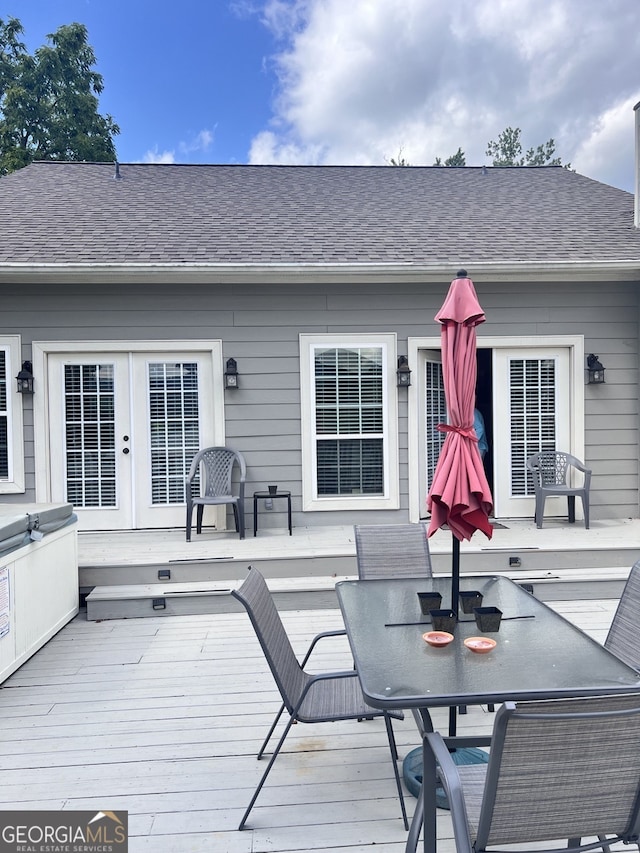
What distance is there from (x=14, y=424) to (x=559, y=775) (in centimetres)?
545

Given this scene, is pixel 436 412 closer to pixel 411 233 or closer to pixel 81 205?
pixel 411 233

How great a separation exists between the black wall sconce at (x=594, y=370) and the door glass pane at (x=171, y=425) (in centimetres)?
379

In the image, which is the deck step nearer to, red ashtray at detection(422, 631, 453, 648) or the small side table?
the small side table

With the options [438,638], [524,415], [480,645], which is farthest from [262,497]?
[480,645]

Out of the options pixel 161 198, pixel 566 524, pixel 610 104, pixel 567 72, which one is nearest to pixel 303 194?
pixel 161 198

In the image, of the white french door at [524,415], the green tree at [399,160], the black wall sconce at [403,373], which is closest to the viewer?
the black wall sconce at [403,373]

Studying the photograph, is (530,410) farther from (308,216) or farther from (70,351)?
(70,351)

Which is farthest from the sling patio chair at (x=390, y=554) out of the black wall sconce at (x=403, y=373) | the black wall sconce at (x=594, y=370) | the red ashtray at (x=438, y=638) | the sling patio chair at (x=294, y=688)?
the black wall sconce at (x=594, y=370)

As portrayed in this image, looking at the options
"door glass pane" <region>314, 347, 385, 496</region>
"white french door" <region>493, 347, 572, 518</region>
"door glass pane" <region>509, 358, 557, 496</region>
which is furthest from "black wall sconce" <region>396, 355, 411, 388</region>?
"door glass pane" <region>509, 358, 557, 496</region>

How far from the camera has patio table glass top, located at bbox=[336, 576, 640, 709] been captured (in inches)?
70.8

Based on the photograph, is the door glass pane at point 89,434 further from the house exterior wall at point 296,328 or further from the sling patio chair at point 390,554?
the sling patio chair at point 390,554

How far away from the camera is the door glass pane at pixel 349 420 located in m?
5.88

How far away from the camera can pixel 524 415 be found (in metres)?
6.09

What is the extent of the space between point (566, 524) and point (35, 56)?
60.7ft
